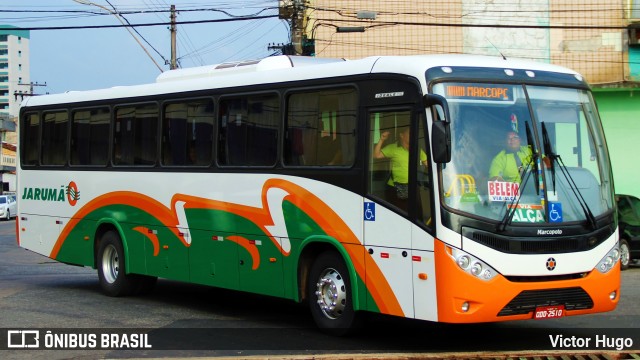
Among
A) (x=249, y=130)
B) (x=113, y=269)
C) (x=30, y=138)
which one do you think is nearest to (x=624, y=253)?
(x=113, y=269)

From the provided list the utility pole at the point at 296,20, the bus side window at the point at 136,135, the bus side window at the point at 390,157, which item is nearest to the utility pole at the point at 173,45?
the utility pole at the point at 296,20

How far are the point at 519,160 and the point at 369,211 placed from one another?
5.61 ft

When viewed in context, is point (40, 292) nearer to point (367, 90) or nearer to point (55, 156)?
point (55, 156)

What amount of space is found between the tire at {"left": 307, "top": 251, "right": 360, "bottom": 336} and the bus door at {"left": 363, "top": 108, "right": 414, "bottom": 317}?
438 mm

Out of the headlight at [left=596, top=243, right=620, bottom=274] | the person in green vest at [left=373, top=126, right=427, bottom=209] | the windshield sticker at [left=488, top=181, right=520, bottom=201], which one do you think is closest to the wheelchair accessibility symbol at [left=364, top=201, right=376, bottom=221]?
the person in green vest at [left=373, top=126, right=427, bottom=209]

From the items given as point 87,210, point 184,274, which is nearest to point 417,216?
point 184,274

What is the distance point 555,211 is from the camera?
962cm

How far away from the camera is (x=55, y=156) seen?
1645cm

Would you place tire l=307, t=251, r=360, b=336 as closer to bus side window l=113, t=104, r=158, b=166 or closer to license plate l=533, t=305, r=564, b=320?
license plate l=533, t=305, r=564, b=320

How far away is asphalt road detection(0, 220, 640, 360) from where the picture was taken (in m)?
10.1

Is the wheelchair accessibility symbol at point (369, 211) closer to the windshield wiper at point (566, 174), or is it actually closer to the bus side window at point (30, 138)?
the windshield wiper at point (566, 174)

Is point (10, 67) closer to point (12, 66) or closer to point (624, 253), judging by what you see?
point (12, 66)

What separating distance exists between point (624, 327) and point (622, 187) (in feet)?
60.8

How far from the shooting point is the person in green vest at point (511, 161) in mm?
9484
